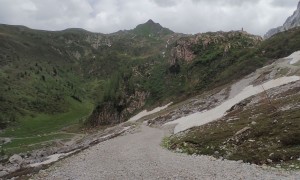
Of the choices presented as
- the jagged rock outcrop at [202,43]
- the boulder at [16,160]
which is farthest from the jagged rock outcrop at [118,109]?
the boulder at [16,160]

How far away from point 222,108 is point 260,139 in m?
44.4

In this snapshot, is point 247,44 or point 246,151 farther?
point 247,44

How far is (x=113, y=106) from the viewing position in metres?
162

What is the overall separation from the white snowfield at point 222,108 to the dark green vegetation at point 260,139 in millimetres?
19754

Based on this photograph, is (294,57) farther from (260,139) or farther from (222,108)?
(260,139)

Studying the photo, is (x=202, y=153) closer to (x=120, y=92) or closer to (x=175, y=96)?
(x=175, y=96)

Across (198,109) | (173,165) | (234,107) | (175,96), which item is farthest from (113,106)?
(173,165)

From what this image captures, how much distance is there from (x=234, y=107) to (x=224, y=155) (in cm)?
3889

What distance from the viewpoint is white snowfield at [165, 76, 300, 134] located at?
3264 inches

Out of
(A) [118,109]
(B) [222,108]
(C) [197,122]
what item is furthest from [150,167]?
(A) [118,109]

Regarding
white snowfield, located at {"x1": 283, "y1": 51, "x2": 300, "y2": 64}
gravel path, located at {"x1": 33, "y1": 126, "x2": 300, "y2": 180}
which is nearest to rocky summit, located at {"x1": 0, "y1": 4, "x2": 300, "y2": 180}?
gravel path, located at {"x1": 33, "y1": 126, "x2": 300, "y2": 180}

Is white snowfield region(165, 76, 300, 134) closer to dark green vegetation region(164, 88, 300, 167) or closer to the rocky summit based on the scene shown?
the rocky summit

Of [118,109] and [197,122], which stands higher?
[118,109]

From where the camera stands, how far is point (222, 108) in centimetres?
8862
